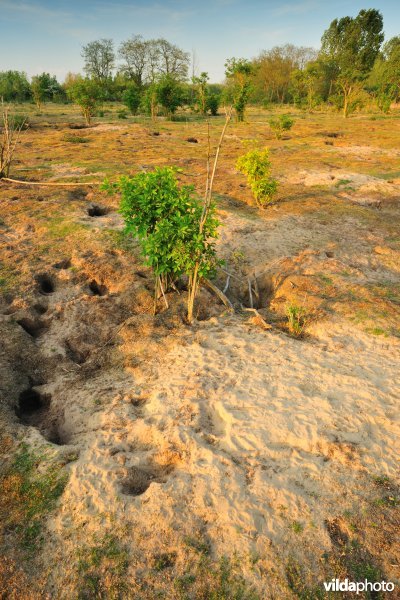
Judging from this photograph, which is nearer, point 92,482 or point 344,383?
point 92,482

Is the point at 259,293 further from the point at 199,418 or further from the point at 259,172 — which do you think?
the point at 259,172

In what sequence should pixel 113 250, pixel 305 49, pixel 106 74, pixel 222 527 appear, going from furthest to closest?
pixel 106 74 → pixel 305 49 → pixel 113 250 → pixel 222 527

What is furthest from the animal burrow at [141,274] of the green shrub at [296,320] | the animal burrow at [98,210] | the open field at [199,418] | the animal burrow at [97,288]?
the animal burrow at [98,210]

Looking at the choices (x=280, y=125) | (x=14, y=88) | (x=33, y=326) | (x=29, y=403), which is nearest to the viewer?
(x=29, y=403)

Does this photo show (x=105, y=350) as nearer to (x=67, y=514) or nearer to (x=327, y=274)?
(x=67, y=514)

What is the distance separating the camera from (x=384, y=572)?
220 centimetres

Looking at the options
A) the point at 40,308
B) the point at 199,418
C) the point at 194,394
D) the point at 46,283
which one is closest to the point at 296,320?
the point at 194,394

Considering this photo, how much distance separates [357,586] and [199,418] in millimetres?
1528

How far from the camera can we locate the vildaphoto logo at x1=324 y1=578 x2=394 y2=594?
6.97ft

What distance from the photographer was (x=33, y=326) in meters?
4.66

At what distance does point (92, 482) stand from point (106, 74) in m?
61.7

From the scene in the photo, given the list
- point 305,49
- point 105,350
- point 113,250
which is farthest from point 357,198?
point 305,49

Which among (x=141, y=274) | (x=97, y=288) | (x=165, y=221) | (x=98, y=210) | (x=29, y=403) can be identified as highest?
(x=165, y=221)

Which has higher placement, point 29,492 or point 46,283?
point 46,283
